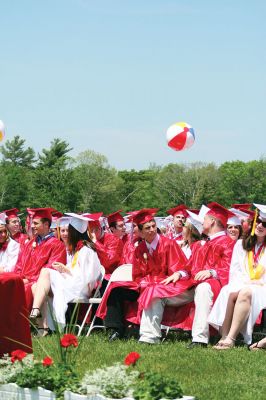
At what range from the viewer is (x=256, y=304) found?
9930 millimetres

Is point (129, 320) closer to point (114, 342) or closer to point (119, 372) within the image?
point (114, 342)

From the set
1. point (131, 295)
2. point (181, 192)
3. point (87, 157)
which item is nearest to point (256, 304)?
point (131, 295)

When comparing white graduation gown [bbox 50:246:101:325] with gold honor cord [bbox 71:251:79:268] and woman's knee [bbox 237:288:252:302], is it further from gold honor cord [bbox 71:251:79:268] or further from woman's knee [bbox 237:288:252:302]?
woman's knee [bbox 237:288:252:302]

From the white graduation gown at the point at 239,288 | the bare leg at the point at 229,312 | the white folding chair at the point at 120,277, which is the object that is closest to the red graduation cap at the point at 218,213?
the white graduation gown at the point at 239,288

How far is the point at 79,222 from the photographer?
11.8 meters

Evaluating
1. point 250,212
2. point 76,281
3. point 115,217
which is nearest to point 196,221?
Result: point 250,212

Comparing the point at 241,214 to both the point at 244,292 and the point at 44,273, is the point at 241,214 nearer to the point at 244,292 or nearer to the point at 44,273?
the point at 244,292

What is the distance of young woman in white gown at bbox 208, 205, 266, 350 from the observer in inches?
390

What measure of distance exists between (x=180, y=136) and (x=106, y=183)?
82257 millimetres

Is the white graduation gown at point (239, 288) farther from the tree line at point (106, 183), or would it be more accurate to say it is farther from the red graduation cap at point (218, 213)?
the tree line at point (106, 183)

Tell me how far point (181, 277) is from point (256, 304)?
3.56 feet

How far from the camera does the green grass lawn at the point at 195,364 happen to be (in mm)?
7074

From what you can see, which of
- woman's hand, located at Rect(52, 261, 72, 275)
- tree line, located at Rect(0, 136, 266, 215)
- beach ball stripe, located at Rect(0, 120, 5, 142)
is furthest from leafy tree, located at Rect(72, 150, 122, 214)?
woman's hand, located at Rect(52, 261, 72, 275)

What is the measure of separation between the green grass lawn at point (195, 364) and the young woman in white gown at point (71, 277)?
3.08 ft
